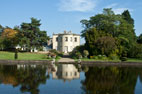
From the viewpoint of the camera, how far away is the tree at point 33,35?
43.7 metres

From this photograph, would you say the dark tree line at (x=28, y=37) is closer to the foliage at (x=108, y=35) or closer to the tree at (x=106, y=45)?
the foliage at (x=108, y=35)

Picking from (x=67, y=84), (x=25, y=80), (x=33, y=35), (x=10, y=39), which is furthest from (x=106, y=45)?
(x=10, y=39)

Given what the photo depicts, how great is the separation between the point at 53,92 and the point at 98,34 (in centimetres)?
2877

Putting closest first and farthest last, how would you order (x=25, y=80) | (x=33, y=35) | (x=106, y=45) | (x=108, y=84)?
(x=108, y=84) < (x=25, y=80) < (x=106, y=45) < (x=33, y=35)

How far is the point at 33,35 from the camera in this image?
4384 centimetres

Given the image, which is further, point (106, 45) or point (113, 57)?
point (106, 45)

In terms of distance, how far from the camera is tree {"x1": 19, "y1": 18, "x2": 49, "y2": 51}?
43.7 metres

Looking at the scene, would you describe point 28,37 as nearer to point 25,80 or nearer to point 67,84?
point 25,80

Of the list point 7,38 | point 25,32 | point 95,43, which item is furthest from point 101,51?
point 7,38

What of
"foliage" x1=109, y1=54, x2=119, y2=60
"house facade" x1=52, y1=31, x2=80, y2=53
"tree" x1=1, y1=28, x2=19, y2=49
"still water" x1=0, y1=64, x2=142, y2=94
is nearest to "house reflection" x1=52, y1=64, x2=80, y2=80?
"still water" x1=0, y1=64, x2=142, y2=94

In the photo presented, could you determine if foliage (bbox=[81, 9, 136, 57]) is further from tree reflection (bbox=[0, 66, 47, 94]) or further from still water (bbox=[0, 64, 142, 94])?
tree reflection (bbox=[0, 66, 47, 94])

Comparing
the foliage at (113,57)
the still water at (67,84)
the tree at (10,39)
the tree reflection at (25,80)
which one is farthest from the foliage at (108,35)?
the tree reflection at (25,80)

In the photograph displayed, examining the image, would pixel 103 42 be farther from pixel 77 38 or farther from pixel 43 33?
pixel 77 38

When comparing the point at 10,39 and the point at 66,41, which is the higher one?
the point at 10,39
